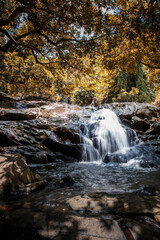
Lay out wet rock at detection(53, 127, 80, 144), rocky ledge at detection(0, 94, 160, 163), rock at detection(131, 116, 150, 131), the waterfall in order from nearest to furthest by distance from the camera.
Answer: rocky ledge at detection(0, 94, 160, 163) < the waterfall < wet rock at detection(53, 127, 80, 144) < rock at detection(131, 116, 150, 131)

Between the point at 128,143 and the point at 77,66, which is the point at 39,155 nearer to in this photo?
the point at 77,66

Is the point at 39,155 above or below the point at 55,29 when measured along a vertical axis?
below

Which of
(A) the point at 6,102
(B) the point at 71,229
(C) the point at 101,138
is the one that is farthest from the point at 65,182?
(A) the point at 6,102

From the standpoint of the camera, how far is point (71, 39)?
5703 millimetres

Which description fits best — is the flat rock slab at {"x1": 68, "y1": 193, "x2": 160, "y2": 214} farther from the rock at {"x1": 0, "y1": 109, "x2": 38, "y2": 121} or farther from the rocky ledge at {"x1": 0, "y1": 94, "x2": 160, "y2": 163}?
the rock at {"x1": 0, "y1": 109, "x2": 38, "y2": 121}

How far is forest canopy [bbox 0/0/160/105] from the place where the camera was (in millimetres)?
4906

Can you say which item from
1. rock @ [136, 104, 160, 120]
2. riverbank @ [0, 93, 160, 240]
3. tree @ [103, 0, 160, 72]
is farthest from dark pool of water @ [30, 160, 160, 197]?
rock @ [136, 104, 160, 120]

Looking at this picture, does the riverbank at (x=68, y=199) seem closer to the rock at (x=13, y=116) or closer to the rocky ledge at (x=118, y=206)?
the rocky ledge at (x=118, y=206)

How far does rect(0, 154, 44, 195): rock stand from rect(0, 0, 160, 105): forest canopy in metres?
4.80

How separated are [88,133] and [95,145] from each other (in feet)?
4.92

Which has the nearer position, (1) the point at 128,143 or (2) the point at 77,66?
(2) the point at 77,66

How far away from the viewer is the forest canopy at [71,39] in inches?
193

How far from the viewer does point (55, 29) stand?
6.13m

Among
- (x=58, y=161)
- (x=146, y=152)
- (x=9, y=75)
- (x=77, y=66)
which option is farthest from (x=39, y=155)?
(x=146, y=152)
